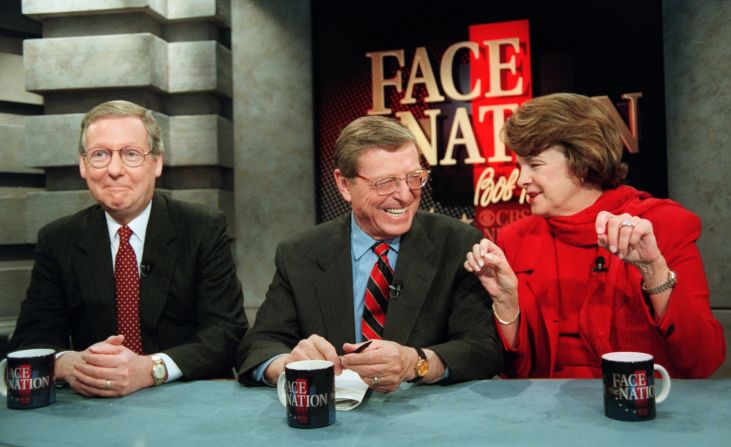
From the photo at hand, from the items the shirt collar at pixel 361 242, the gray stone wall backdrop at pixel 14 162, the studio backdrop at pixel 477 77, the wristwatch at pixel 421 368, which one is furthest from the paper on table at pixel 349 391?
the gray stone wall backdrop at pixel 14 162

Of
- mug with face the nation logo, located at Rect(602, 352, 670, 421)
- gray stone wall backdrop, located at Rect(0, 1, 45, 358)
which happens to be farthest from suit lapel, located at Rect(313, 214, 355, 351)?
gray stone wall backdrop, located at Rect(0, 1, 45, 358)

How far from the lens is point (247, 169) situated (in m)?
4.34

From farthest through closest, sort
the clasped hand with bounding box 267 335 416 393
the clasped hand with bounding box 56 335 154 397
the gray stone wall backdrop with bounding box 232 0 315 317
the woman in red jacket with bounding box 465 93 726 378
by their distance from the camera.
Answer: the gray stone wall backdrop with bounding box 232 0 315 317 → the woman in red jacket with bounding box 465 93 726 378 → the clasped hand with bounding box 56 335 154 397 → the clasped hand with bounding box 267 335 416 393

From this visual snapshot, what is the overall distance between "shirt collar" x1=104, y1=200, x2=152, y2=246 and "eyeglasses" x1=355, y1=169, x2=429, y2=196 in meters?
0.85

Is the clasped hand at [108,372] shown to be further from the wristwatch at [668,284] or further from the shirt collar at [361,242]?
the wristwatch at [668,284]

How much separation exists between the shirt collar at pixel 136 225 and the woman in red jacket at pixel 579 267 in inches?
46.3

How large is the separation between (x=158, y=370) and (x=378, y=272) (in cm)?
72

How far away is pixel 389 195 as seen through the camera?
2.12 meters

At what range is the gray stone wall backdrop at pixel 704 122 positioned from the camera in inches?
147

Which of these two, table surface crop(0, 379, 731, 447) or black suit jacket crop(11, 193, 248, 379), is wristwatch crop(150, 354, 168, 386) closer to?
table surface crop(0, 379, 731, 447)

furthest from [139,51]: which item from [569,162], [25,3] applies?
[569,162]

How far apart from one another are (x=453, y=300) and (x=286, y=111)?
2535 mm

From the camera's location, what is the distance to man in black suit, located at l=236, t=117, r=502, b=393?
6.70ft

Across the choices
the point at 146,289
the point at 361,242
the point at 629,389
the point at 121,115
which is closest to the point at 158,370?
the point at 146,289
